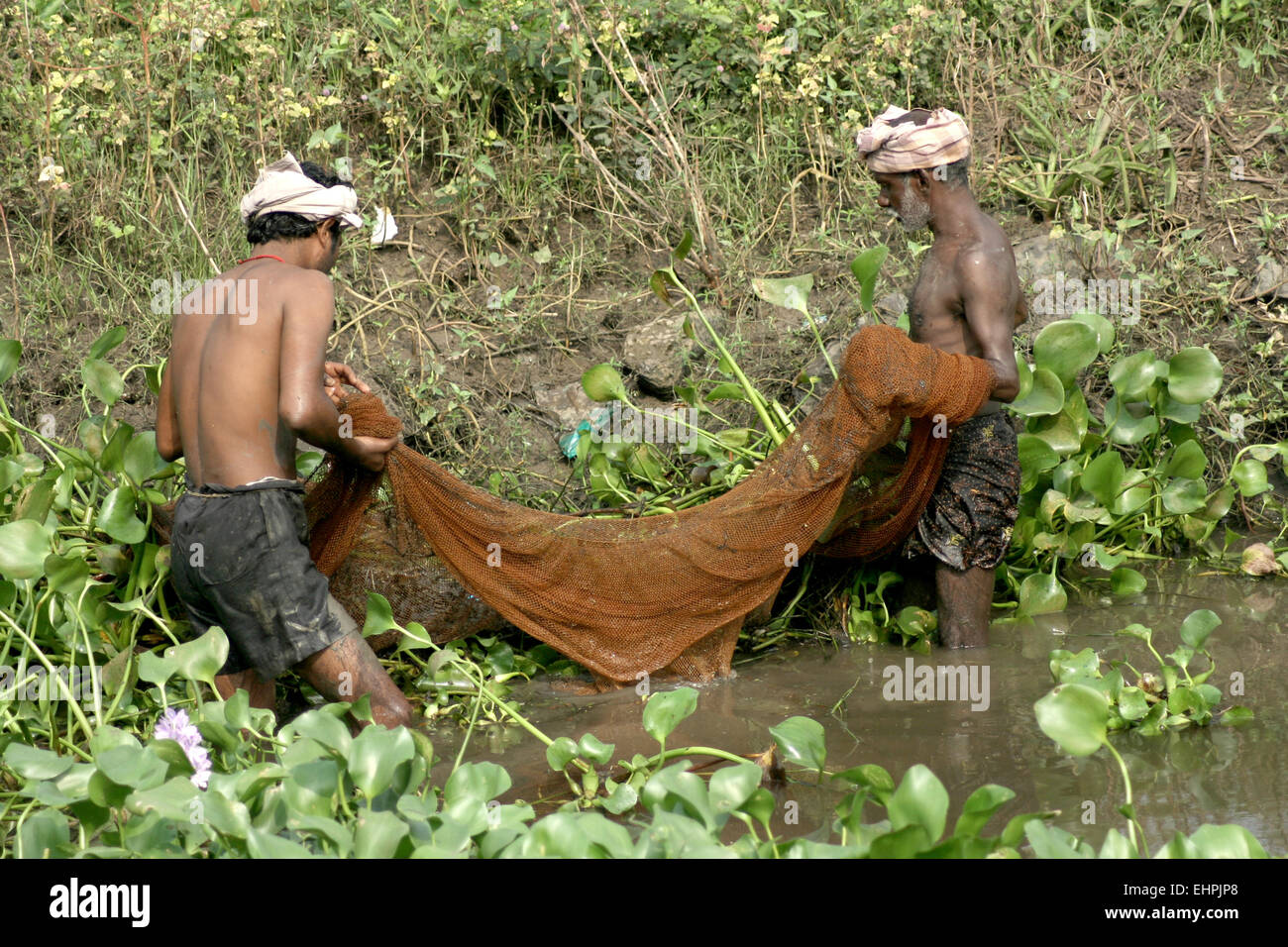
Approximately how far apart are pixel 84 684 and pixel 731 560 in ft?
6.32

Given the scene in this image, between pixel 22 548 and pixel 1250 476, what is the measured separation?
13.4 ft

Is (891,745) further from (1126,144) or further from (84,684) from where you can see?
(1126,144)

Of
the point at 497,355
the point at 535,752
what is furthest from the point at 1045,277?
the point at 535,752

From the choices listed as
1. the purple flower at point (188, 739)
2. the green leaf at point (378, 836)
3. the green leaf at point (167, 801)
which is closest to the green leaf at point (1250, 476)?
the green leaf at point (378, 836)

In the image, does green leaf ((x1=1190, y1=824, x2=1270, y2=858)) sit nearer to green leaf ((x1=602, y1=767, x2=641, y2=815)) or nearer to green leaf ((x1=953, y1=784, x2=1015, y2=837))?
green leaf ((x1=953, y1=784, x2=1015, y2=837))

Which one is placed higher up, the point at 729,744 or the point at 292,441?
the point at 292,441

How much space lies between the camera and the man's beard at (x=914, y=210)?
4.24 m

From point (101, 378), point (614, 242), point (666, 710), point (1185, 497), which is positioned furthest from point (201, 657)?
point (614, 242)

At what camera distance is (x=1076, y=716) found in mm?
2893

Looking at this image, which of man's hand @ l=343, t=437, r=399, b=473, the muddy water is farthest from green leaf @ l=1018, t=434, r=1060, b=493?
man's hand @ l=343, t=437, r=399, b=473

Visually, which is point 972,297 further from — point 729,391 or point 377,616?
point 377,616

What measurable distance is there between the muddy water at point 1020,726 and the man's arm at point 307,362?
105 centimetres

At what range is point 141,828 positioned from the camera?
105 inches

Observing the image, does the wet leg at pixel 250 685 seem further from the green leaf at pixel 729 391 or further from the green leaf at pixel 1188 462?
the green leaf at pixel 1188 462
